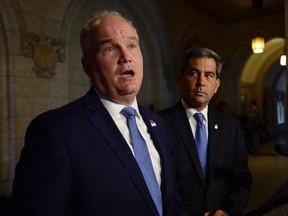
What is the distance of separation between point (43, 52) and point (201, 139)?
4065 mm

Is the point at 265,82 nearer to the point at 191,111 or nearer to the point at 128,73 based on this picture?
the point at 191,111

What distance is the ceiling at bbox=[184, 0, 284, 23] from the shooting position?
9.80 m

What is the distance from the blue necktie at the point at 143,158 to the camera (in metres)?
1.31

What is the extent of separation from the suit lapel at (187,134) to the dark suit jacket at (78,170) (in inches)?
29.6

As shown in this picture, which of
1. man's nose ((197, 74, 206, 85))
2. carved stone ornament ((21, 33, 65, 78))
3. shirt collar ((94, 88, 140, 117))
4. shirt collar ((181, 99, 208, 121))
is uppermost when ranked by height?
carved stone ornament ((21, 33, 65, 78))

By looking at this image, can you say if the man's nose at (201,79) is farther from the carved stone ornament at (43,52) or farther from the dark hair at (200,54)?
the carved stone ornament at (43,52)

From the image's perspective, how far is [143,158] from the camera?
132 cm

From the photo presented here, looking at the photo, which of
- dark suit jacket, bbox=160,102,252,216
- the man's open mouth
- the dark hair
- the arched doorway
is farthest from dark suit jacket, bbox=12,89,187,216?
the arched doorway

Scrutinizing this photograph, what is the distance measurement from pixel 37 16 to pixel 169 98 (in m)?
4.65

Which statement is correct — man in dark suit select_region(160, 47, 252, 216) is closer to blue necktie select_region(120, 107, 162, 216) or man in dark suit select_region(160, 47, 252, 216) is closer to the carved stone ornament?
blue necktie select_region(120, 107, 162, 216)

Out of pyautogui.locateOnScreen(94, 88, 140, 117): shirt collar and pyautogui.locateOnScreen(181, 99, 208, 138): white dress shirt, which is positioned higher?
pyautogui.locateOnScreen(94, 88, 140, 117): shirt collar

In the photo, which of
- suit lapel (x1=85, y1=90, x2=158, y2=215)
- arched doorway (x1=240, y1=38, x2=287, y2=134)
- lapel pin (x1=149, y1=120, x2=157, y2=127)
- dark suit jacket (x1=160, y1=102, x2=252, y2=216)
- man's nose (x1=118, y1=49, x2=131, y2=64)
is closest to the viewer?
suit lapel (x1=85, y1=90, x2=158, y2=215)

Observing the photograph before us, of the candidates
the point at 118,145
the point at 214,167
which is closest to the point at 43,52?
the point at 214,167

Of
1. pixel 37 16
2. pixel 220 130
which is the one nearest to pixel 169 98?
pixel 37 16
